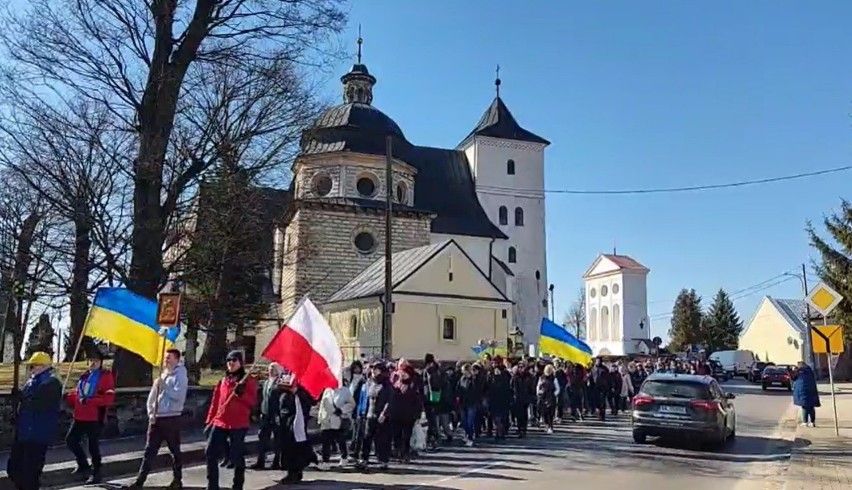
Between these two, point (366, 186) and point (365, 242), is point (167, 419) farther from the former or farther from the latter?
point (366, 186)

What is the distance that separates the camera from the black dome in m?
51.2

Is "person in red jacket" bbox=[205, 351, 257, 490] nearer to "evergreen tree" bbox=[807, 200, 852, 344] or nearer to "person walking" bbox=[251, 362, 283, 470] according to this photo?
"person walking" bbox=[251, 362, 283, 470]

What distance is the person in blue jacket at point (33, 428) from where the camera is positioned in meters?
8.98

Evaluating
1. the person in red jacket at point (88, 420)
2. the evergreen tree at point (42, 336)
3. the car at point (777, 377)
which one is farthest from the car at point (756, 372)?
the person in red jacket at point (88, 420)

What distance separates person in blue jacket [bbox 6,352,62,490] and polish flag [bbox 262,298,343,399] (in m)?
3.08

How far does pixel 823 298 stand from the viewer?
16344mm

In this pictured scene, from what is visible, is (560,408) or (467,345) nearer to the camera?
(560,408)

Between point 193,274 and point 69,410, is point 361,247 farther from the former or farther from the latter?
point 69,410

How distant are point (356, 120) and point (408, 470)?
41176 millimetres

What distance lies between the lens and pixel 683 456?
1462 cm

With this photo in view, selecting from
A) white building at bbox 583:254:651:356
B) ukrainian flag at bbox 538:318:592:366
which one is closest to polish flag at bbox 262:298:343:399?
ukrainian flag at bbox 538:318:592:366

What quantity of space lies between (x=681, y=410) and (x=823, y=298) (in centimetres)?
398

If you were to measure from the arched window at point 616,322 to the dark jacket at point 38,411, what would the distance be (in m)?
85.8

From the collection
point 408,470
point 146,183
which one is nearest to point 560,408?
point 408,470
